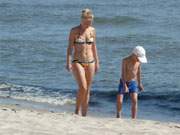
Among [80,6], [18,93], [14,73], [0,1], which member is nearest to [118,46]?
[14,73]

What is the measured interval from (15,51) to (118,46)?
10.7ft

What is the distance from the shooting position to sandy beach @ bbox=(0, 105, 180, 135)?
859 centimetres

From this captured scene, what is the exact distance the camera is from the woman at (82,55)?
32.5 ft

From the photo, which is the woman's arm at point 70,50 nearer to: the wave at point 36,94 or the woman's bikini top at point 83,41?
the woman's bikini top at point 83,41

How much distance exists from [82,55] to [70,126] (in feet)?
4.52

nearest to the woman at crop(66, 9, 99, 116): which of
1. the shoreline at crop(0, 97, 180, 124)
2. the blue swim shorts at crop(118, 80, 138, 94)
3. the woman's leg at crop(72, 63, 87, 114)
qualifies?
the woman's leg at crop(72, 63, 87, 114)

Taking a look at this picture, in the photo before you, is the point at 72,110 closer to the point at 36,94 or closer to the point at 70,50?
the point at 36,94

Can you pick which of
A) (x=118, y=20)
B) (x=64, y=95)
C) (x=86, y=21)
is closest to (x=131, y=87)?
(x=86, y=21)

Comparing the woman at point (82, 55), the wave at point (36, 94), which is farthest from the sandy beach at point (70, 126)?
the wave at point (36, 94)

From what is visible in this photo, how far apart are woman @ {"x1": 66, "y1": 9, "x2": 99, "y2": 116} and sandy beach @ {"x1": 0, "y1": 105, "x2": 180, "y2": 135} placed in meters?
0.51

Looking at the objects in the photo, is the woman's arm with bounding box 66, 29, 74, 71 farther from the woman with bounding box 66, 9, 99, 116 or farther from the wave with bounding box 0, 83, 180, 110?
the wave with bounding box 0, 83, 180, 110

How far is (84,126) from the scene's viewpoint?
29.7 feet

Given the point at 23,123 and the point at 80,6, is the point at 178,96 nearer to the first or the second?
the point at 23,123

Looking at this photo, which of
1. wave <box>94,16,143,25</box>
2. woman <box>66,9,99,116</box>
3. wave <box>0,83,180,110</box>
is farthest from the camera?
wave <box>94,16,143,25</box>
